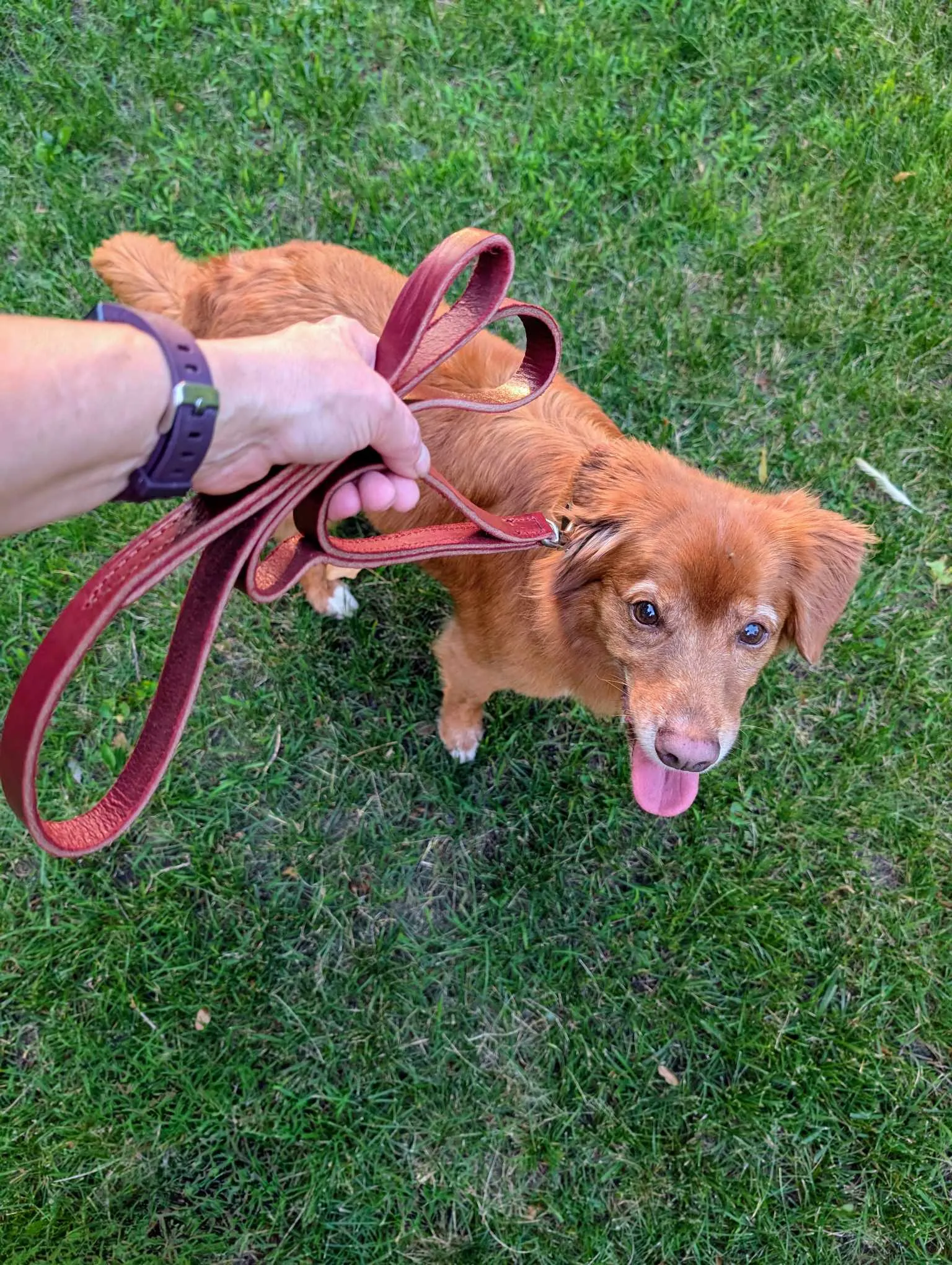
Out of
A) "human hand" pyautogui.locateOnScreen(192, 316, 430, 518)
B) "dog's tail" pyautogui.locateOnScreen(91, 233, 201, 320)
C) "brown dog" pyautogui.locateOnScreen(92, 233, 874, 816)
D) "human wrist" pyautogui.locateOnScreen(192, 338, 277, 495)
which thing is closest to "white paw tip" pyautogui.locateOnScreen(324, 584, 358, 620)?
"brown dog" pyautogui.locateOnScreen(92, 233, 874, 816)

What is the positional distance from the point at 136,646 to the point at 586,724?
2094mm

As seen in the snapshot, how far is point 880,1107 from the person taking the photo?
321 cm

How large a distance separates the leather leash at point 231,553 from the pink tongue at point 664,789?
86 cm

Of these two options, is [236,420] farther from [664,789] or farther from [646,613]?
[664,789]

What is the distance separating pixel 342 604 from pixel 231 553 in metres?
1.93

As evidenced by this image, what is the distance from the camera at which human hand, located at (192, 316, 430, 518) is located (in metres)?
1.53

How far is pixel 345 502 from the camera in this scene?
203cm

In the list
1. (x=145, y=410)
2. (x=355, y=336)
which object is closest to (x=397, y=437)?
(x=355, y=336)

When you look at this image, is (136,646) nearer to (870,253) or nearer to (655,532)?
(655,532)

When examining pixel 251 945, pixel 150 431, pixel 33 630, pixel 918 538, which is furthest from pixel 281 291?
pixel 918 538

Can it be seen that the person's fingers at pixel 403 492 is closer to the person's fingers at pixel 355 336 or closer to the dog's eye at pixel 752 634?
the person's fingers at pixel 355 336

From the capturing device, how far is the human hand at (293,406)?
153 cm

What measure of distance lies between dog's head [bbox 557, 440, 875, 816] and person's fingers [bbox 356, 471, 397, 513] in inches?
25.2

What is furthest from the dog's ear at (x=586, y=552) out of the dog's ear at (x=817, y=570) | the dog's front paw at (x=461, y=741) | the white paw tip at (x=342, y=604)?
the white paw tip at (x=342, y=604)
